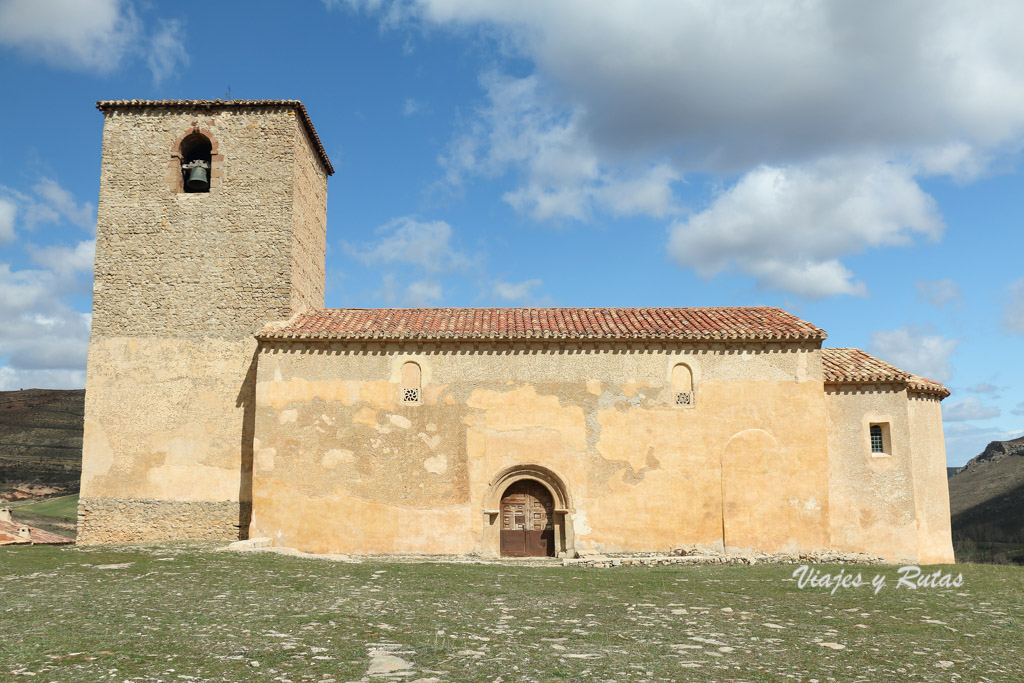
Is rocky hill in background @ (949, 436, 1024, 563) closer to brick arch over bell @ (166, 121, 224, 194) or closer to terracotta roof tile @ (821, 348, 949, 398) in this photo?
terracotta roof tile @ (821, 348, 949, 398)

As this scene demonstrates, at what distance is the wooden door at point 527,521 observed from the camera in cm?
1684

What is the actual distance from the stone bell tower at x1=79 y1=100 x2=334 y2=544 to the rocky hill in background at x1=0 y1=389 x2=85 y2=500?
1936 cm

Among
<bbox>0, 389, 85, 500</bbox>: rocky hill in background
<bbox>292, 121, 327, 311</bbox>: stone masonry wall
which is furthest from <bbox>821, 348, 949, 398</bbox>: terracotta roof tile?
<bbox>0, 389, 85, 500</bbox>: rocky hill in background

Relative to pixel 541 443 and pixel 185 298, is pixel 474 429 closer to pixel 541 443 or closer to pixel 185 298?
pixel 541 443

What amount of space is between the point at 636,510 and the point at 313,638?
10457 mm

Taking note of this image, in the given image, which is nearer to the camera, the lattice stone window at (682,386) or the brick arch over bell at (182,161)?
the lattice stone window at (682,386)

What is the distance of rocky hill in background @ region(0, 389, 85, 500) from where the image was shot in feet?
108

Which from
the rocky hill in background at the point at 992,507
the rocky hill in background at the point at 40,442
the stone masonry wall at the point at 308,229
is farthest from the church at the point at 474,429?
the rocky hill in background at the point at 992,507

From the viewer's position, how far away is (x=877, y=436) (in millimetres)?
17578

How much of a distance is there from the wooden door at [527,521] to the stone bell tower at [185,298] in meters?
6.47

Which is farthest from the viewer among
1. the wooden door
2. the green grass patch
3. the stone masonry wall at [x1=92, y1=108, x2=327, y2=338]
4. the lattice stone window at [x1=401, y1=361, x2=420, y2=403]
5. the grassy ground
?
the green grass patch

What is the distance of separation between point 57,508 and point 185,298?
62.1ft

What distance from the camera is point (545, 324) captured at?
1811cm

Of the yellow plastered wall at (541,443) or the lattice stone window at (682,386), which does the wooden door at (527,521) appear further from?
the lattice stone window at (682,386)
